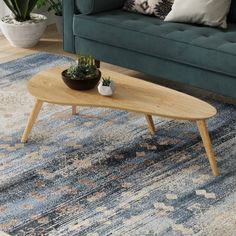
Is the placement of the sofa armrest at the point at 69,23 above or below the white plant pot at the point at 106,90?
below

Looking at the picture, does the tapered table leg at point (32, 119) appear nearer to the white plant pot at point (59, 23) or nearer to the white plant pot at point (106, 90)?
the white plant pot at point (106, 90)

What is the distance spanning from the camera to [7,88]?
4320 mm

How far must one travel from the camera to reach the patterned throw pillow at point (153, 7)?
4.40m

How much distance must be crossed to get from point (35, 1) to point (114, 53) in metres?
1.00

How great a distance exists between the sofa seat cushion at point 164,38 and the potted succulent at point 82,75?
2.25 feet

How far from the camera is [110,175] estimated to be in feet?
10.8

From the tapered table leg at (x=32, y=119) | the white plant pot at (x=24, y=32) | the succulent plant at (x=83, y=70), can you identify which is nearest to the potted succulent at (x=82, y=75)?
the succulent plant at (x=83, y=70)

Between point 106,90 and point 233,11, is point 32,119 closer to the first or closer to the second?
point 106,90

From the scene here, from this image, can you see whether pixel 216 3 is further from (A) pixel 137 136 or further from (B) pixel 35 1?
(B) pixel 35 1

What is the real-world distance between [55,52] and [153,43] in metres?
1.21

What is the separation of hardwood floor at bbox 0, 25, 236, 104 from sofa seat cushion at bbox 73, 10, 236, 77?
1.29 feet

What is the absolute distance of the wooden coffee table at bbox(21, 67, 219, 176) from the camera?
3250mm

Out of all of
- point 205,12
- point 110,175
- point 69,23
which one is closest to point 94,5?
point 69,23

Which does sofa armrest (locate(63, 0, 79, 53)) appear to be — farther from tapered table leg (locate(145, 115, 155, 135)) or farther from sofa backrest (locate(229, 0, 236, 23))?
tapered table leg (locate(145, 115, 155, 135))
